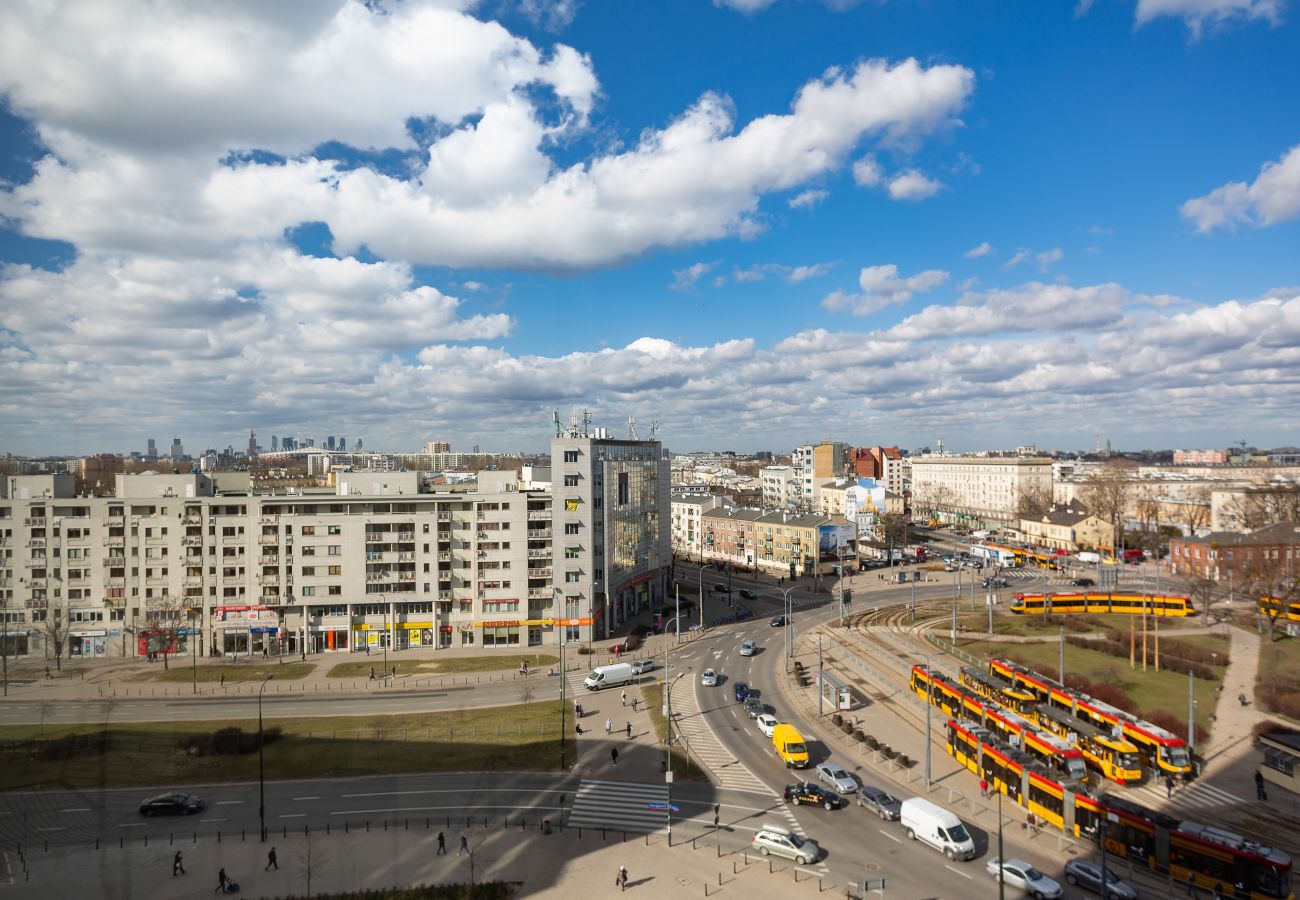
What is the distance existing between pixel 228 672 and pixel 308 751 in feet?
64.1

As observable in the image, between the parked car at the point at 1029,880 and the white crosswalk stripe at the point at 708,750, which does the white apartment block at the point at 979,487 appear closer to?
the white crosswalk stripe at the point at 708,750

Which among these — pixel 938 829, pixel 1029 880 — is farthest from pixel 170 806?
pixel 1029 880

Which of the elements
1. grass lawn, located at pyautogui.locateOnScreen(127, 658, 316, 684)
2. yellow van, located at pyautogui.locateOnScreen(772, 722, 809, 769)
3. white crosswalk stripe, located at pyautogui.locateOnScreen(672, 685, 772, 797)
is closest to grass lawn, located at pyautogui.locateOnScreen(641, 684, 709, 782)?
white crosswalk stripe, located at pyautogui.locateOnScreen(672, 685, 772, 797)

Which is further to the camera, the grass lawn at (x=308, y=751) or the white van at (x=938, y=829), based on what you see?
the grass lawn at (x=308, y=751)

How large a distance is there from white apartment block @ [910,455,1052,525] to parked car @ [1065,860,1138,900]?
4069 inches

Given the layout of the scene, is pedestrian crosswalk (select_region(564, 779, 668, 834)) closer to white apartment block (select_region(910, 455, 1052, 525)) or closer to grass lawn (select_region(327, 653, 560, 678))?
grass lawn (select_region(327, 653, 560, 678))

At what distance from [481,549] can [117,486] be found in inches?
1104

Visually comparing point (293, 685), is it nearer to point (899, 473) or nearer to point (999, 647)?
point (999, 647)

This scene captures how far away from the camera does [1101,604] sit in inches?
2312

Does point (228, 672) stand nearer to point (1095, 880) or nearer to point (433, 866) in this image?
point (433, 866)

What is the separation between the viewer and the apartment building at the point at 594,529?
54.0 metres

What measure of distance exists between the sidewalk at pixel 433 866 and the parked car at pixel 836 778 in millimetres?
5050

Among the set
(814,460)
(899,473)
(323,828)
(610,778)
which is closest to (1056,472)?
(899,473)

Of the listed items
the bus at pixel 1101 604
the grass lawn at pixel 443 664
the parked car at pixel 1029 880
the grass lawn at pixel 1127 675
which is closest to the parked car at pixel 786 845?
the parked car at pixel 1029 880
